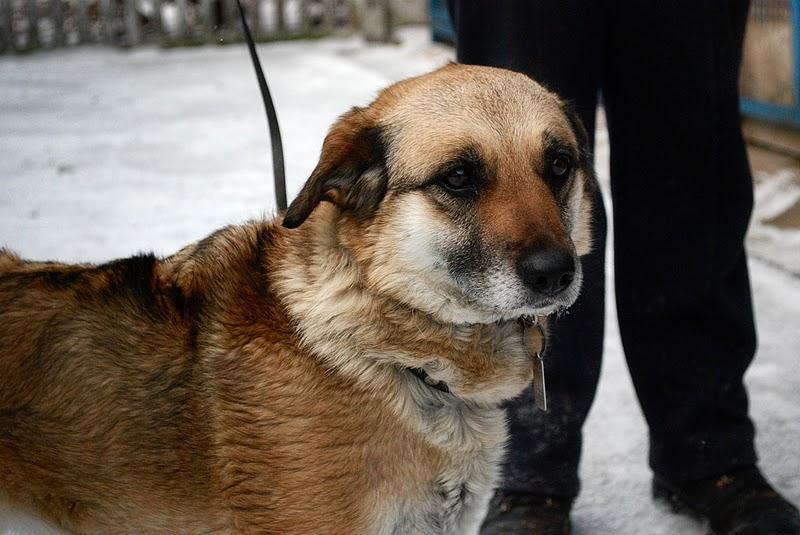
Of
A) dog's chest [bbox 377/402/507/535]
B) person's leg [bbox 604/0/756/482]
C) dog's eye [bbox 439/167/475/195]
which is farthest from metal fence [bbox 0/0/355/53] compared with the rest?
dog's chest [bbox 377/402/507/535]

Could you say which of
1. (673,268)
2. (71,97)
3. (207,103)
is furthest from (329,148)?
(71,97)

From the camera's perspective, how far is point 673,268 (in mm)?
2506

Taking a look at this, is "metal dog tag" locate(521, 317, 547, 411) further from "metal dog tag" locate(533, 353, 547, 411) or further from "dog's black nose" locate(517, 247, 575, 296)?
"dog's black nose" locate(517, 247, 575, 296)

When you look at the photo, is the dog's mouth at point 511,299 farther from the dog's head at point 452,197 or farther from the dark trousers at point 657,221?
the dark trousers at point 657,221

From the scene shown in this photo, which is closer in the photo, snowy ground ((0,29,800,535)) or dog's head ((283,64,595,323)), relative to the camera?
dog's head ((283,64,595,323))

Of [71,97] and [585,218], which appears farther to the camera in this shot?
[71,97]

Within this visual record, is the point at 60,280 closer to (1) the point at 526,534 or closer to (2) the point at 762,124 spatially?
(1) the point at 526,534

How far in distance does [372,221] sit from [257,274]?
0.29 m

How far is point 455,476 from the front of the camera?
1.96 m

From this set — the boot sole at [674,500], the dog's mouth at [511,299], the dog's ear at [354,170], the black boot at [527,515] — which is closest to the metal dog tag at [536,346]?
the dog's mouth at [511,299]

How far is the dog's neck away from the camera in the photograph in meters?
1.93

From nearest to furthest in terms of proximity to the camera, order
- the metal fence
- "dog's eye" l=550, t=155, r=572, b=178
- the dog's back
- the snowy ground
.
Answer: the dog's back < "dog's eye" l=550, t=155, r=572, b=178 < the snowy ground < the metal fence

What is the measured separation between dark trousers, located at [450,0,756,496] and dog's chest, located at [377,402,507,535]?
519 millimetres

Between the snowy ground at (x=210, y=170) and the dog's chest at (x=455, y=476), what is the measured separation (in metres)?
0.69
